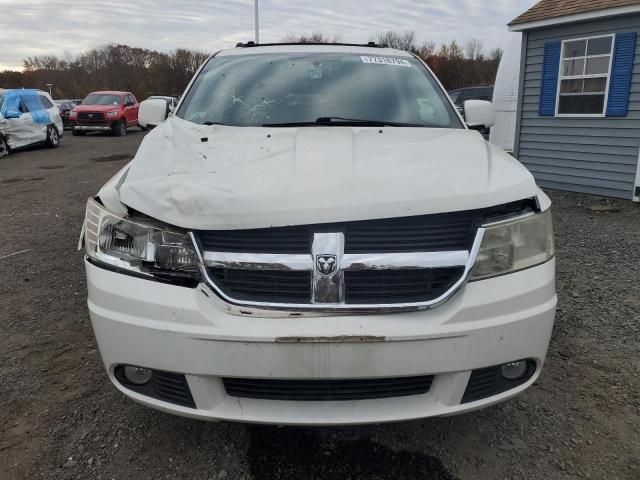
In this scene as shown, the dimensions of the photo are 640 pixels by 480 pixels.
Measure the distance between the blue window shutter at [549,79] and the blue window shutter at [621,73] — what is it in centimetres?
104

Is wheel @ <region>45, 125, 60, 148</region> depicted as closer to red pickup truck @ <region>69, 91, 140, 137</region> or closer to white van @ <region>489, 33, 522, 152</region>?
red pickup truck @ <region>69, 91, 140, 137</region>

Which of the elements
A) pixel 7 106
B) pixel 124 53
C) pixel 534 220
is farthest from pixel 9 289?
pixel 124 53

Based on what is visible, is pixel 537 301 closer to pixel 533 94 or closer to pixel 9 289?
pixel 9 289

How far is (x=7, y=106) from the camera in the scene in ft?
45.5

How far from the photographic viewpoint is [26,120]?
1490 cm

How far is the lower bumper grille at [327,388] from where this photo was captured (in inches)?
71.9

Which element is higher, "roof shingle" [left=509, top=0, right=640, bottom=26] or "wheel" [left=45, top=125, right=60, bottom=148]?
"roof shingle" [left=509, top=0, right=640, bottom=26]

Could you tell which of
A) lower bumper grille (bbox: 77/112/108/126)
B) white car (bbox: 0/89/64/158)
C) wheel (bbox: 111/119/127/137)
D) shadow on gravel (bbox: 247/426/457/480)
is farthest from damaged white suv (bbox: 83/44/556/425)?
wheel (bbox: 111/119/127/137)

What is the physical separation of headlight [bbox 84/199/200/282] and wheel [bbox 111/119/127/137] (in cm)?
2128

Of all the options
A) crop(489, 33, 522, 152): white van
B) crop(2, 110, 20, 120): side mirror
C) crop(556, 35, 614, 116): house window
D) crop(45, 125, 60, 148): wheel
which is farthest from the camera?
crop(45, 125, 60, 148): wheel

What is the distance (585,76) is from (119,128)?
60.8 feet

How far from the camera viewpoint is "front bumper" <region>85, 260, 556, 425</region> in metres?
1.73

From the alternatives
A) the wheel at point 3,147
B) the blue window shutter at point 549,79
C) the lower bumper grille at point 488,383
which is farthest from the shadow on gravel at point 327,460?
the wheel at point 3,147

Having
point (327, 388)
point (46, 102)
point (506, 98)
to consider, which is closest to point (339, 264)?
point (327, 388)
